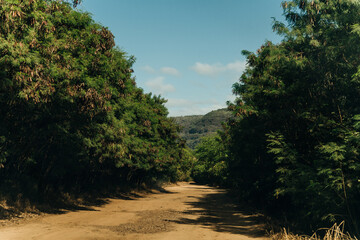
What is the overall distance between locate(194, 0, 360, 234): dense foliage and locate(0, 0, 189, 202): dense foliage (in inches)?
413

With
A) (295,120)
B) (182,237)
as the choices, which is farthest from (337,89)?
(182,237)

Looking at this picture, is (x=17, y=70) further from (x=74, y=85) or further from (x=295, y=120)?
(x=295, y=120)

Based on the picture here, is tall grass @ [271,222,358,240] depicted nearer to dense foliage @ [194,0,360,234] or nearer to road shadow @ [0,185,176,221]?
dense foliage @ [194,0,360,234]

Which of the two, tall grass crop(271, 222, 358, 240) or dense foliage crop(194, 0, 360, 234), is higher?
dense foliage crop(194, 0, 360, 234)

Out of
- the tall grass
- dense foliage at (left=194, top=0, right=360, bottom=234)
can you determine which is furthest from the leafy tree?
the tall grass

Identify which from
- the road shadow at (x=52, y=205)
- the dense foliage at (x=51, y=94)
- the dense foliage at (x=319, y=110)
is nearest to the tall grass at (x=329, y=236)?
the dense foliage at (x=319, y=110)

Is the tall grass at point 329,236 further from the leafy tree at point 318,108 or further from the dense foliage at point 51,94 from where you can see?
the dense foliage at point 51,94

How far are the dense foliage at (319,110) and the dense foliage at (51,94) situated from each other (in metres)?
10.5

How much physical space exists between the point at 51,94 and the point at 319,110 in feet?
45.1

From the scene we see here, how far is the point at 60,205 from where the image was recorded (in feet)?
71.4

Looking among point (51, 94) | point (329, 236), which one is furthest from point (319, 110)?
point (51, 94)

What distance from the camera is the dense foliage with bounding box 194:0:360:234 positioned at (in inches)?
485

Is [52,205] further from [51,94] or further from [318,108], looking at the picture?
[318,108]

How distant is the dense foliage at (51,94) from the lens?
1234cm
